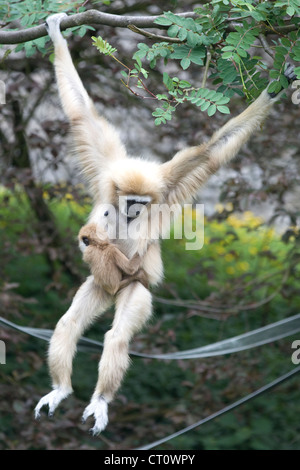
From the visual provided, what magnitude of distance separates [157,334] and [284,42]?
3.42 meters

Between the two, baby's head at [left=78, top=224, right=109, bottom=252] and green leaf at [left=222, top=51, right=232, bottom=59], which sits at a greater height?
green leaf at [left=222, top=51, right=232, bottom=59]

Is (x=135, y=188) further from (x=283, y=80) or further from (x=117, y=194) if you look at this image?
(x=283, y=80)

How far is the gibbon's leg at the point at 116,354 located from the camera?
3.17m

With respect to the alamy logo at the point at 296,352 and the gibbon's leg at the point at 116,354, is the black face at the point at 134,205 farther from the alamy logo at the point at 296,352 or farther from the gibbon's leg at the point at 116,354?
the alamy logo at the point at 296,352

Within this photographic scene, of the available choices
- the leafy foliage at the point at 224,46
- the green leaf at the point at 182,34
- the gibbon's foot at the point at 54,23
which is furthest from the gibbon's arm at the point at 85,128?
the green leaf at the point at 182,34

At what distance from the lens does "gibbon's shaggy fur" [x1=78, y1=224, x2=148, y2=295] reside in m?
3.37

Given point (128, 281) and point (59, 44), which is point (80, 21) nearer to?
point (59, 44)

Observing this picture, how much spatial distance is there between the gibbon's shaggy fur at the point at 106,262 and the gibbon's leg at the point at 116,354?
11cm

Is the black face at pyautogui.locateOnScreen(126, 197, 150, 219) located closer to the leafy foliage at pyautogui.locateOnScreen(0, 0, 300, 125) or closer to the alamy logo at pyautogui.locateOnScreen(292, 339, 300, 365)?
the leafy foliage at pyautogui.locateOnScreen(0, 0, 300, 125)

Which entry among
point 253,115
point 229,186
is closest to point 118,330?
point 253,115

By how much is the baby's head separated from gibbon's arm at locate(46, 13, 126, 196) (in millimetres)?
318

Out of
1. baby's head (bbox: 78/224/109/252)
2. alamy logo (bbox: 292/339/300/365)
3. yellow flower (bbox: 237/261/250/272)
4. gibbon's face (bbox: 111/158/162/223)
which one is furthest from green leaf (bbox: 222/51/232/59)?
yellow flower (bbox: 237/261/250/272)

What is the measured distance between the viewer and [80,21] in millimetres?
3035

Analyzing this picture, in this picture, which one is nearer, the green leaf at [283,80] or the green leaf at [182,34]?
the green leaf at [182,34]
